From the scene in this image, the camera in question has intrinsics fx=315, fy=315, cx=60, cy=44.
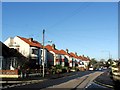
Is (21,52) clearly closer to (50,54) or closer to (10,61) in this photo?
(10,61)

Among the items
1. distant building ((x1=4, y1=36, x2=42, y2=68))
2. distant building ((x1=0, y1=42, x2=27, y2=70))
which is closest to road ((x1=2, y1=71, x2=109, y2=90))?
distant building ((x1=0, y1=42, x2=27, y2=70))

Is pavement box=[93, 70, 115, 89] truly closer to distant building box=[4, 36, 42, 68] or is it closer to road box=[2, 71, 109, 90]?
road box=[2, 71, 109, 90]

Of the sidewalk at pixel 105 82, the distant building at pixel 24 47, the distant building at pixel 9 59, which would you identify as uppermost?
the distant building at pixel 24 47

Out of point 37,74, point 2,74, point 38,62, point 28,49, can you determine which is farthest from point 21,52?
point 2,74

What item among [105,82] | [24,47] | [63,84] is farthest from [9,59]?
[63,84]

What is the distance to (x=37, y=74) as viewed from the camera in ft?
187

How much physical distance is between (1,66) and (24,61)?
784 cm

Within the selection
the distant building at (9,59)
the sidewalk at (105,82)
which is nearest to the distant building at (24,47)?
the distant building at (9,59)

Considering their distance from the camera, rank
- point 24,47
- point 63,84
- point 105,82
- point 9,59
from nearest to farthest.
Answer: point 63,84
point 105,82
point 9,59
point 24,47

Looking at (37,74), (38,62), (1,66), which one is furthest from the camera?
(38,62)

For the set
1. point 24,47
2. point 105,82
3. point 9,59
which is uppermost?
point 24,47

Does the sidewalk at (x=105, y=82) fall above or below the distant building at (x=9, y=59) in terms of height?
below

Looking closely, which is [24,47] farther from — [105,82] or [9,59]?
[105,82]

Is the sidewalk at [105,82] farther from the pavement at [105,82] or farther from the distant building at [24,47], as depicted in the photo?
the distant building at [24,47]
